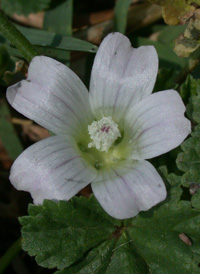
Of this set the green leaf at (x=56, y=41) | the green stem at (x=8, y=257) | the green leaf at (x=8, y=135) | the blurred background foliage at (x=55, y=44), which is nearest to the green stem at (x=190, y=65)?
the blurred background foliage at (x=55, y=44)

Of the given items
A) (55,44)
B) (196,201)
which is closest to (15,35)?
(55,44)

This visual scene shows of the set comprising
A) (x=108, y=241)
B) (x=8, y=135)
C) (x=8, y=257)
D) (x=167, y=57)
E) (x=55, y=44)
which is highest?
(x=55, y=44)


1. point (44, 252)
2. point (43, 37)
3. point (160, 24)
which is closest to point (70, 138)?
point (44, 252)

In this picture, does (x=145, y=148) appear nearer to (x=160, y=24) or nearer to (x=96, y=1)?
(x=160, y=24)

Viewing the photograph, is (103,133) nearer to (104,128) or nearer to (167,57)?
(104,128)

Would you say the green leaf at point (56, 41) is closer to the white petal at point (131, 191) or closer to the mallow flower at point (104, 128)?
the mallow flower at point (104, 128)

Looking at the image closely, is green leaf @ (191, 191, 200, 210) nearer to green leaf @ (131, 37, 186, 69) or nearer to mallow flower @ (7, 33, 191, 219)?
mallow flower @ (7, 33, 191, 219)
